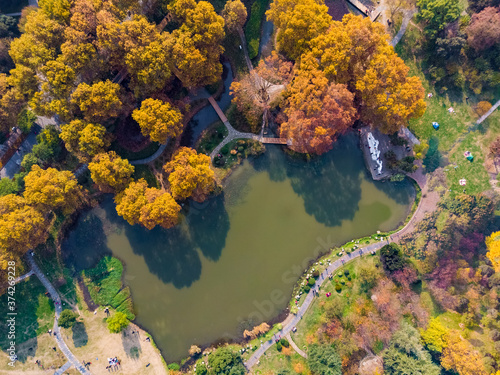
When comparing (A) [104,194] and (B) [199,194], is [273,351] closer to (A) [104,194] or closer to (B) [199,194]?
(B) [199,194]

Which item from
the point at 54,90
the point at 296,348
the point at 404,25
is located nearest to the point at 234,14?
the point at 54,90

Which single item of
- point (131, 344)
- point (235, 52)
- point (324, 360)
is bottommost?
point (131, 344)

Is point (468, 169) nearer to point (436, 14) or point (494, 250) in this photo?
point (494, 250)

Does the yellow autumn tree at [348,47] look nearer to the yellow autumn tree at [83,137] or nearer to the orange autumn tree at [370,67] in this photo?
the orange autumn tree at [370,67]

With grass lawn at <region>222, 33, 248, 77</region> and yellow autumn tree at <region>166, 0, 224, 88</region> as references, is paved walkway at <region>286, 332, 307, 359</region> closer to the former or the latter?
yellow autumn tree at <region>166, 0, 224, 88</region>

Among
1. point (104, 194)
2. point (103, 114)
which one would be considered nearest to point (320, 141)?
point (103, 114)

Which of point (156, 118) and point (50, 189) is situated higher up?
point (156, 118)

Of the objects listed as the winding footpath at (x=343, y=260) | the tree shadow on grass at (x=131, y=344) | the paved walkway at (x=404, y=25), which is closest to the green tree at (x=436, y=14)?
the paved walkway at (x=404, y=25)
